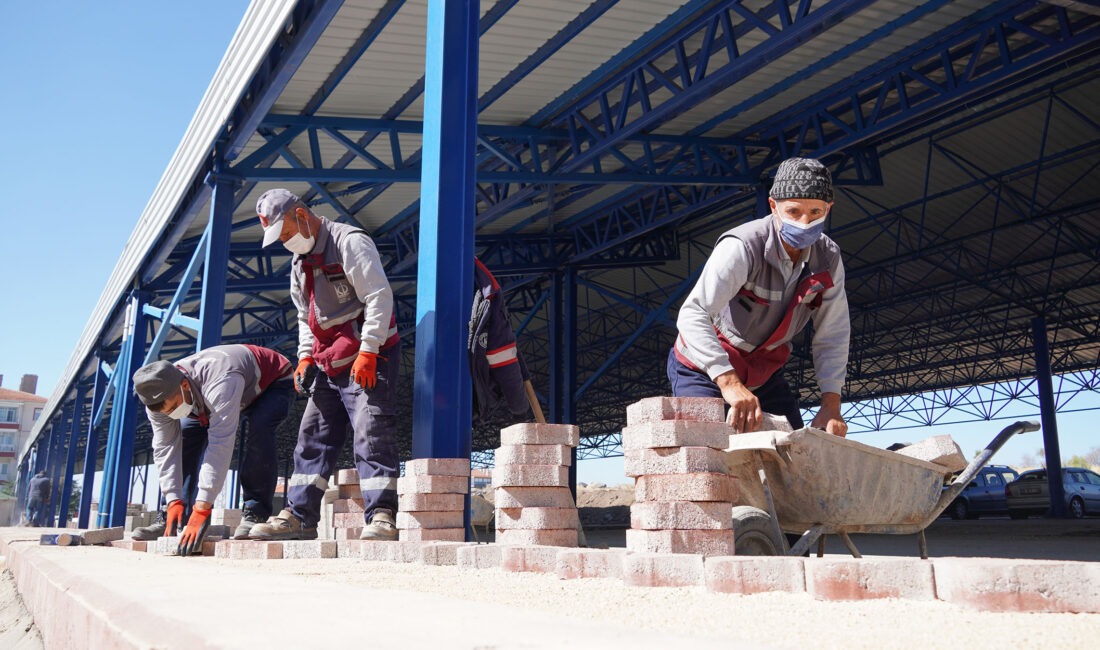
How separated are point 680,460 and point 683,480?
0.07 metres

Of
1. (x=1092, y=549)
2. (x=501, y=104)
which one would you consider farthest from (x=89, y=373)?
(x=1092, y=549)

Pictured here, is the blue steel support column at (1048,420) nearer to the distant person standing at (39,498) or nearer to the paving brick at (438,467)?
the paving brick at (438,467)

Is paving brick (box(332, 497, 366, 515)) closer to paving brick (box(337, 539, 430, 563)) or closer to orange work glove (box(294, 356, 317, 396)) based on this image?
orange work glove (box(294, 356, 317, 396))

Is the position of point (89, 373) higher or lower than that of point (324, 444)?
higher

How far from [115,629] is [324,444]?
11.3 feet

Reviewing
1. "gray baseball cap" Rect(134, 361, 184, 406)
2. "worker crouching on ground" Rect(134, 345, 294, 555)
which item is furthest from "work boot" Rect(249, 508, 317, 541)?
"gray baseball cap" Rect(134, 361, 184, 406)

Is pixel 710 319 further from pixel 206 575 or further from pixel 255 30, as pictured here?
pixel 255 30

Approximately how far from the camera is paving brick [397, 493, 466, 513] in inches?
187

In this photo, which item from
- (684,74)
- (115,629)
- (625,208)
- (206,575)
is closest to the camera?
(115,629)

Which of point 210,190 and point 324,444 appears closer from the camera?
point 324,444

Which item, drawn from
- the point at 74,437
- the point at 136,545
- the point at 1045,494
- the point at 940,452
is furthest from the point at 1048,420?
the point at 74,437

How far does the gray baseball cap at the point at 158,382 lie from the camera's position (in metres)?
5.38

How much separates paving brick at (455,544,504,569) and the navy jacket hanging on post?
5.14 ft

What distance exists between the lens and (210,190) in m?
11.1
